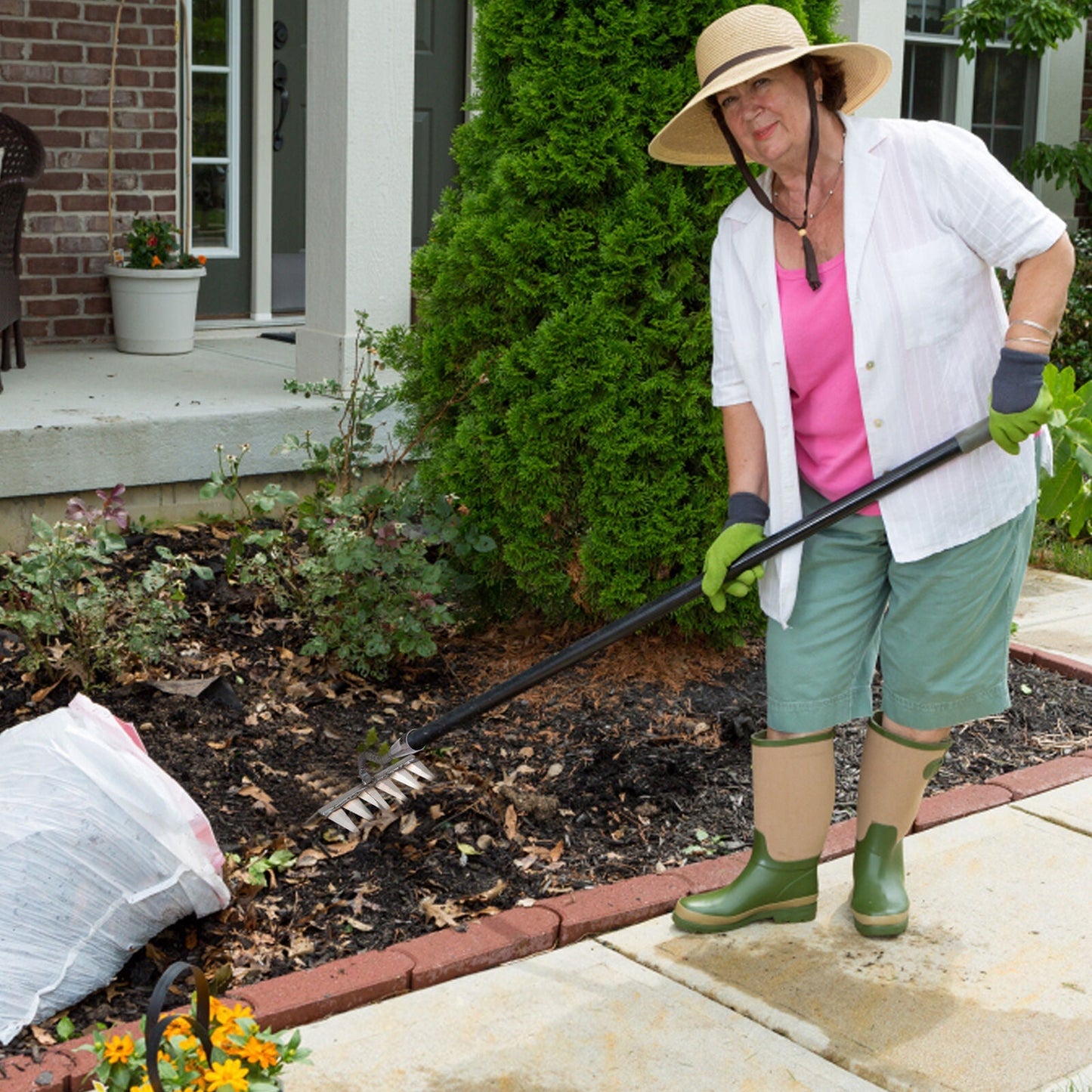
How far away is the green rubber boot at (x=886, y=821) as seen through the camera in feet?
10.6

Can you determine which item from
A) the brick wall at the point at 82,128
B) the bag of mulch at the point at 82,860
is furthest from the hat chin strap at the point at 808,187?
the brick wall at the point at 82,128

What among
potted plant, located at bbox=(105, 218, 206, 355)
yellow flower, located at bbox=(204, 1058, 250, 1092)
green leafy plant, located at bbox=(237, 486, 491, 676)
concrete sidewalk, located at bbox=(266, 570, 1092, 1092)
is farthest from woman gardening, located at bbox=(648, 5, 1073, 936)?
potted plant, located at bbox=(105, 218, 206, 355)

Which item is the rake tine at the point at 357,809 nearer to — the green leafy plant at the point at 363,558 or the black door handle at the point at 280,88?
the green leafy plant at the point at 363,558

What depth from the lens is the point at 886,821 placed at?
3.28m

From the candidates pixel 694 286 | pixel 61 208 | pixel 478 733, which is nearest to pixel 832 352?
pixel 694 286

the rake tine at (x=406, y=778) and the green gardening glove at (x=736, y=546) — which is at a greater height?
the green gardening glove at (x=736, y=546)

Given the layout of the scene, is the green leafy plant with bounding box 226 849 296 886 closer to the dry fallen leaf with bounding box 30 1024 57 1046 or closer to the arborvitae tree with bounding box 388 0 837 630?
the dry fallen leaf with bounding box 30 1024 57 1046

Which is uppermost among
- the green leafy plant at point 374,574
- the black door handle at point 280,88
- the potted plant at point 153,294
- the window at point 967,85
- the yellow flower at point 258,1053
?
the window at point 967,85

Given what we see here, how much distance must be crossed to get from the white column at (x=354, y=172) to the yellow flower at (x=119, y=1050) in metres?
4.04

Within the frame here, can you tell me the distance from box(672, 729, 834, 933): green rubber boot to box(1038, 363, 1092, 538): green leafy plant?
1.10m

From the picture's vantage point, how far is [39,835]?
2.85 m

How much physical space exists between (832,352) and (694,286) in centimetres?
119

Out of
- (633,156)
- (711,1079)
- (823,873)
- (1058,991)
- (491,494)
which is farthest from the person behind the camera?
(491,494)

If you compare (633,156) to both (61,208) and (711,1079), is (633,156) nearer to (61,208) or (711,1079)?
(711,1079)
